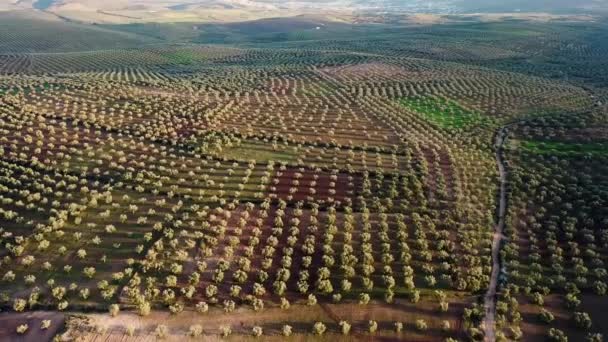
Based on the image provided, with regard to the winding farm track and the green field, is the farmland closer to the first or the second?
the winding farm track

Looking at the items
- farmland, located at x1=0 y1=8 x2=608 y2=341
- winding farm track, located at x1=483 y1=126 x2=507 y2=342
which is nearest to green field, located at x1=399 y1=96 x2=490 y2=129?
farmland, located at x1=0 y1=8 x2=608 y2=341

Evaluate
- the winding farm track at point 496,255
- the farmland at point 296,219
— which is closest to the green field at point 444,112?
the farmland at point 296,219

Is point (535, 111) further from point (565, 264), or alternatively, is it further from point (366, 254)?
point (366, 254)

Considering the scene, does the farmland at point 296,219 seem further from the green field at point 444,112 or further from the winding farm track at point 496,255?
the green field at point 444,112

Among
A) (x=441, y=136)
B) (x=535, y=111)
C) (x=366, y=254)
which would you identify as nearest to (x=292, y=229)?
(x=366, y=254)

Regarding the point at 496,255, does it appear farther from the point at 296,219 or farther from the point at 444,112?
the point at 444,112

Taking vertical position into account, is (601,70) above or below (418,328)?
above

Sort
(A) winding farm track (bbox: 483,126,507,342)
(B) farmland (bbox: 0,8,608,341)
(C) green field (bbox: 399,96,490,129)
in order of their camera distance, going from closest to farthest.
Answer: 1. (A) winding farm track (bbox: 483,126,507,342)
2. (B) farmland (bbox: 0,8,608,341)
3. (C) green field (bbox: 399,96,490,129)

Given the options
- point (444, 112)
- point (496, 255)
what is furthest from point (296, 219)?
point (444, 112)

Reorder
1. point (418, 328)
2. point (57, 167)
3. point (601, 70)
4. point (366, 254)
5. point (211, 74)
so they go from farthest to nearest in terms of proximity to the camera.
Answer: point (601, 70)
point (211, 74)
point (57, 167)
point (366, 254)
point (418, 328)
